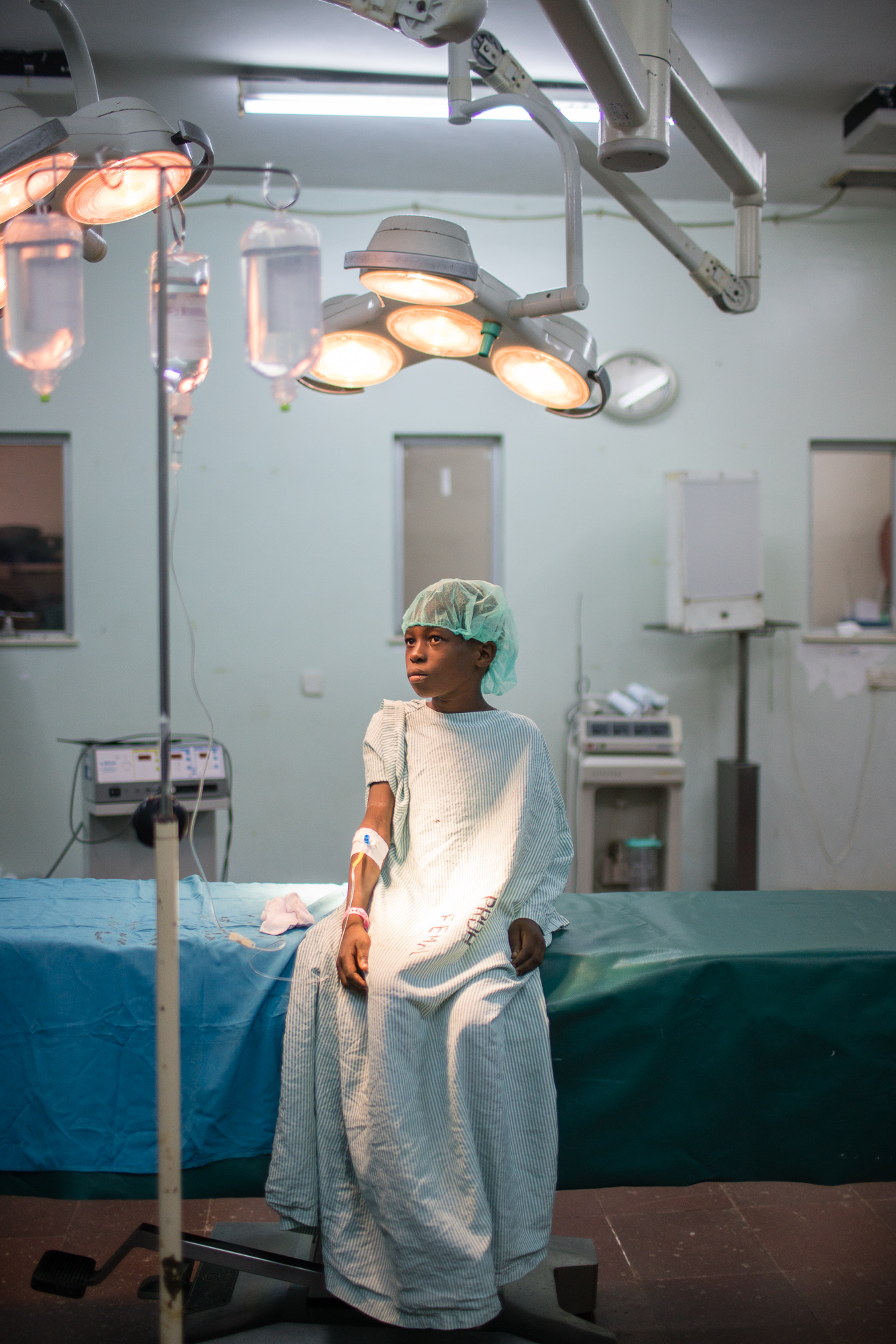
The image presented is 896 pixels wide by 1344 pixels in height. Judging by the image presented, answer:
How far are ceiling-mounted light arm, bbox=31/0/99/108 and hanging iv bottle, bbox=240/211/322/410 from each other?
1.75 feet

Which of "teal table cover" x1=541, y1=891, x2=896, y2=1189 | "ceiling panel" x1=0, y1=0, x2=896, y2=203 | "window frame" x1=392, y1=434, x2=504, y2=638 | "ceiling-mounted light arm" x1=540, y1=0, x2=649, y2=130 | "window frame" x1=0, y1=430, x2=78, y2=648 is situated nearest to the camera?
"ceiling-mounted light arm" x1=540, y1=0, x2=649, y2=130

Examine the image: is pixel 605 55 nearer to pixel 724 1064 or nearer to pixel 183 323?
pixel 183 323

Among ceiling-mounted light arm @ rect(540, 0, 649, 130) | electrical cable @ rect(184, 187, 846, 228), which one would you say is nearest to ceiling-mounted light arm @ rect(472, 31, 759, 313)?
ceiling-mounted light arm @ rect(540, 0, 649, 130)

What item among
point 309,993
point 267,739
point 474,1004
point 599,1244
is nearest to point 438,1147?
point 474,1004

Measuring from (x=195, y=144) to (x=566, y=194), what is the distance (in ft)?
2.10

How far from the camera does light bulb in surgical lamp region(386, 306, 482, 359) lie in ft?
5.49

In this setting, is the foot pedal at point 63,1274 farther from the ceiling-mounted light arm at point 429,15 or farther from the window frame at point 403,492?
the window frame at point 403,492

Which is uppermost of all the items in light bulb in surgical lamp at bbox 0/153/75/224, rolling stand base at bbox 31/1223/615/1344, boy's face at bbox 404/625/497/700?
light bulb in surgical lamp at bbox 0/153/75/224

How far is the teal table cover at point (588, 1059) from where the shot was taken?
5.36ft

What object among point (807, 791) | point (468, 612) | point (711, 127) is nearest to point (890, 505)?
point (807, 791)

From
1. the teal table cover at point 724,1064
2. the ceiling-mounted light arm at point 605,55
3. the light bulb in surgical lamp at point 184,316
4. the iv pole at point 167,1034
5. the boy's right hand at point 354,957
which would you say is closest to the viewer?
the iv pole at point 167,1034

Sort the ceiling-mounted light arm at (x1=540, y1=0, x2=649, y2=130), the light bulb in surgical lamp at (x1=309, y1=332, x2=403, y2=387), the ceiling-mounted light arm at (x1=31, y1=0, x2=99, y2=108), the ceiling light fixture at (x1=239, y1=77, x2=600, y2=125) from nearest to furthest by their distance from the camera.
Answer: the ceiling-mounted light arm at (x1=540, y1=0, x2=649, y2=130), the ceiling-mounted light arm at (x1=31, y1=0, x2=99, y2=108), the light bulb in surgical lamp at (x1=309, y1=332, x2=403, y2=387), the ceiling light fixture at (x1=239, y1=77, x2=600, y2=125)

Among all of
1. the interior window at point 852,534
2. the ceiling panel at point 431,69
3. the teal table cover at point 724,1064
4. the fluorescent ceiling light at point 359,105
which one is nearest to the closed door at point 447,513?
the ceiling panel at point 431,69

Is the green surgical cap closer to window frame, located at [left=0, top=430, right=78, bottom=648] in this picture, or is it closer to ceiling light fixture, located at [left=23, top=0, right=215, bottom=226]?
ceiling light fixture, located at [left=23, top=0, right=215, bottom=226]
